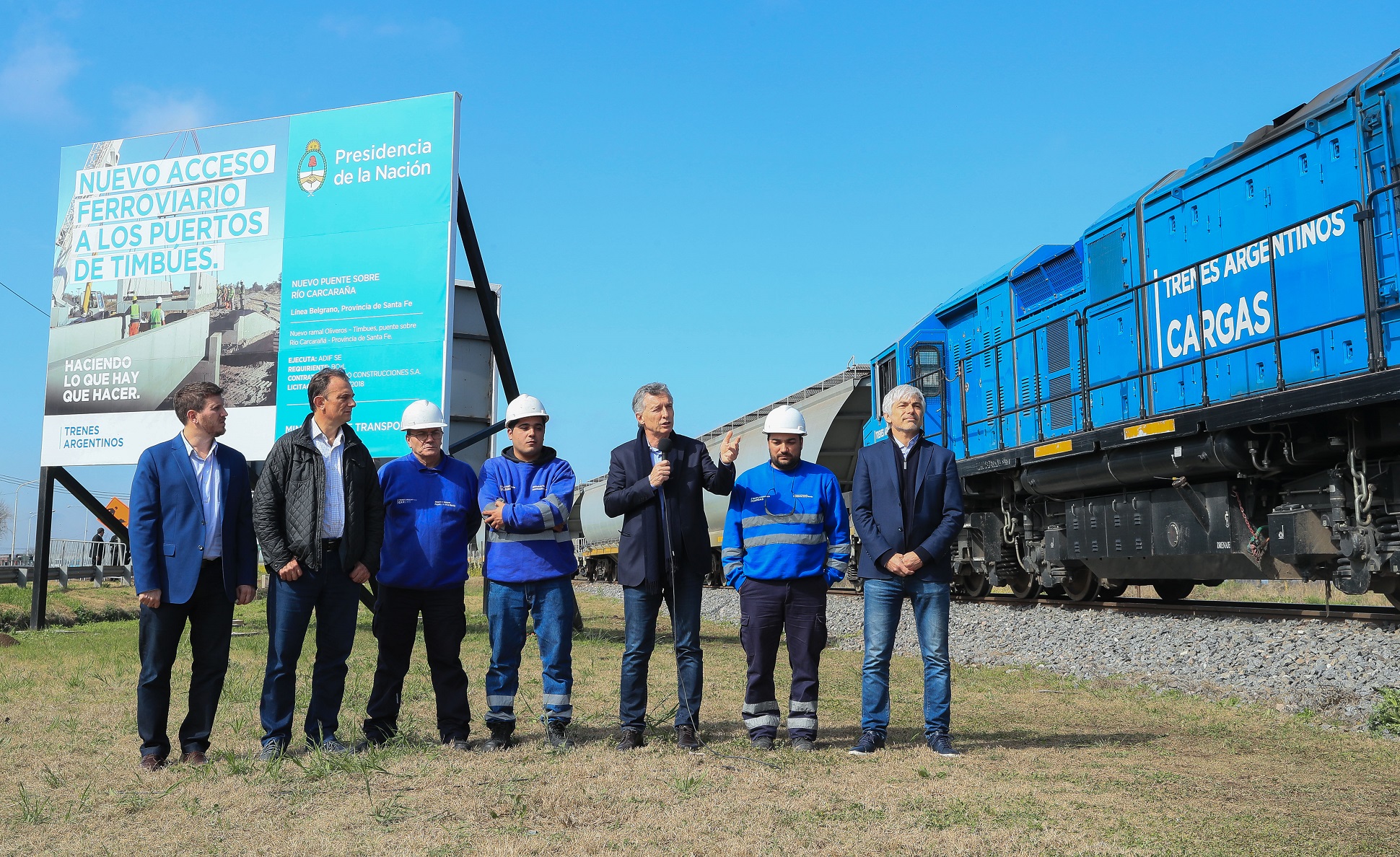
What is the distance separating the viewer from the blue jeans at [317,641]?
16.4 ft

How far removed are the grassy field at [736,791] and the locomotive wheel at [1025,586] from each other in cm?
706

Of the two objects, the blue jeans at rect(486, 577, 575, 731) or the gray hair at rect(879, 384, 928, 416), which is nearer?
the blue jeans at rect(486, 577, 575, 731)

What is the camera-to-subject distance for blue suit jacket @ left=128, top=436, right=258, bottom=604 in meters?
4.95

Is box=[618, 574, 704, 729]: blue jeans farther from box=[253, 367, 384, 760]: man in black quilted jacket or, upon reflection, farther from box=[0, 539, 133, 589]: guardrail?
box=[0, 539, 133, 589]: guardrail

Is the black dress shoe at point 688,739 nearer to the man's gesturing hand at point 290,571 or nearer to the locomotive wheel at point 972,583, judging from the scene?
the man's gesturing hand at point 290,571

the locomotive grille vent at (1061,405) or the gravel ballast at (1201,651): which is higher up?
the locomotive grille vent at (1061,405)

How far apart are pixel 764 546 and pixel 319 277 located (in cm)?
678

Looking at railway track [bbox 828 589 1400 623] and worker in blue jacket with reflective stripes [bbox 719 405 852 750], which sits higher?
worker in blue jacket with reflective stripes [bbox 719 405 852 750]

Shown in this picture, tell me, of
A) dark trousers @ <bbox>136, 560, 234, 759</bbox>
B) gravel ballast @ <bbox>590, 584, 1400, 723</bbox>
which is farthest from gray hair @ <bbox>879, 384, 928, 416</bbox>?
dark trousers @ <bbox>136, 560, 234, 759</bbox>

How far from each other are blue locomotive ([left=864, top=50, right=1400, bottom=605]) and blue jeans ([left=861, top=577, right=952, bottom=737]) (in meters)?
4.32

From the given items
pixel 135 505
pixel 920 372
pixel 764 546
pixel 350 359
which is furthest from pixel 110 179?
pixel 920 372

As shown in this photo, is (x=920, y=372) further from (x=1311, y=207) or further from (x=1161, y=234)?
(x=1311, y=207)

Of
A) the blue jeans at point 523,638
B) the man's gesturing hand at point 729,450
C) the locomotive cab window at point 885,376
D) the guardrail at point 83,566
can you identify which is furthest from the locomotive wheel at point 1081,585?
the guardrail at point 83,566

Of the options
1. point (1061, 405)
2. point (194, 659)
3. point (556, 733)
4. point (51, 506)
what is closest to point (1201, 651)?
point (1061, 405)
